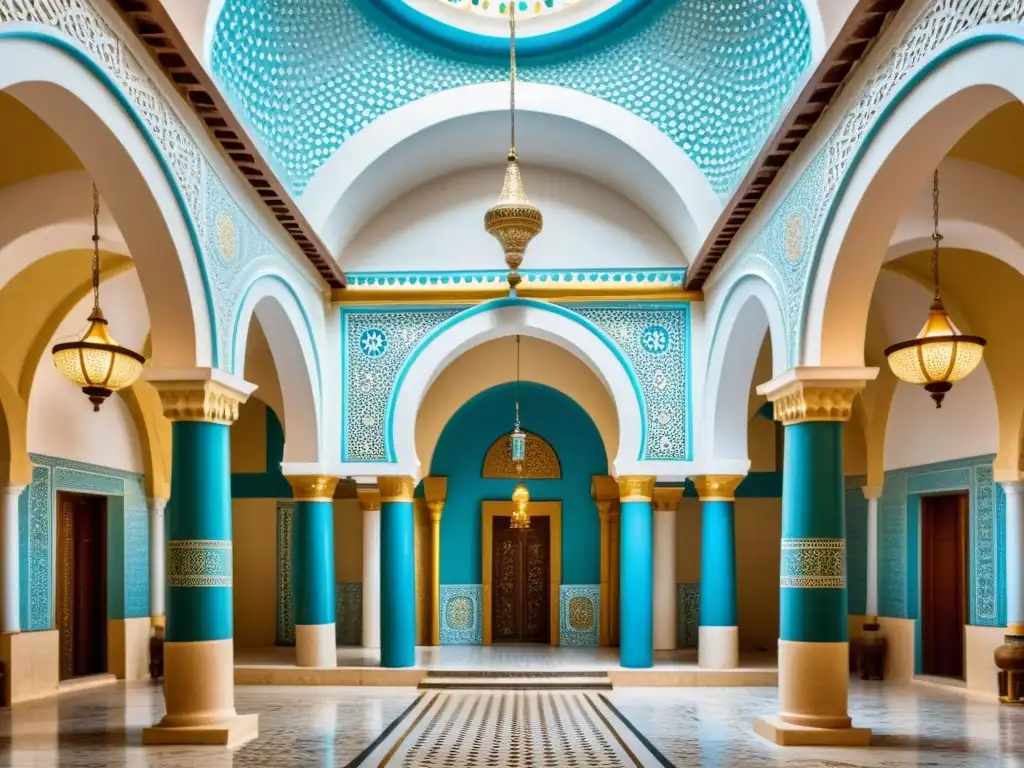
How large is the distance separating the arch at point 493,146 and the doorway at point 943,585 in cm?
367

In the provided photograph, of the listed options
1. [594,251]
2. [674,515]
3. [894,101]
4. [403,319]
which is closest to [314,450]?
[403,319]

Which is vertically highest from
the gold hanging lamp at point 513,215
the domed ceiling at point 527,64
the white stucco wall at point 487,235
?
the domed ceiling at point 527,64

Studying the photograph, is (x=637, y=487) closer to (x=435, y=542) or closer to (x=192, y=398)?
(x=435, y=542)

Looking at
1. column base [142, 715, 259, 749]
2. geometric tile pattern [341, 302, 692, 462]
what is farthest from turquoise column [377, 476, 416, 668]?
column base [142, 715, 259, 749]

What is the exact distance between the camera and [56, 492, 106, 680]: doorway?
36.7ft

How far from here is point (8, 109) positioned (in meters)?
7.11

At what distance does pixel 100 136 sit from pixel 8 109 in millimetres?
1795

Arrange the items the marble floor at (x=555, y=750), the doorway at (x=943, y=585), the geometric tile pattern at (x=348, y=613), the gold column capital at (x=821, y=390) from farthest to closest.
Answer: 1. the geometric tile pattern at (x=348, y=613)
2. the doorway at (x=943, y=585)
3. the gold column capital at (x=821, y=390)
4. the marble floor at (x=555, y=750)

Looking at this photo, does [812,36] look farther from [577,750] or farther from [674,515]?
[674,515]

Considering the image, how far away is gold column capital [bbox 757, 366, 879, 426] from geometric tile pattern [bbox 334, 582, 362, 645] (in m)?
8.60

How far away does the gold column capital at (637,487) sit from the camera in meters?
11.0

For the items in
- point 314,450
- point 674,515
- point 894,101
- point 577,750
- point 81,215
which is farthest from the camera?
point 674,515

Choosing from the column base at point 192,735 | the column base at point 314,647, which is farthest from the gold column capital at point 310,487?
the column base at point 192,735

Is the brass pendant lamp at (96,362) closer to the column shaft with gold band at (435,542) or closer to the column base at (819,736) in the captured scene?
the column base at (819,736)
